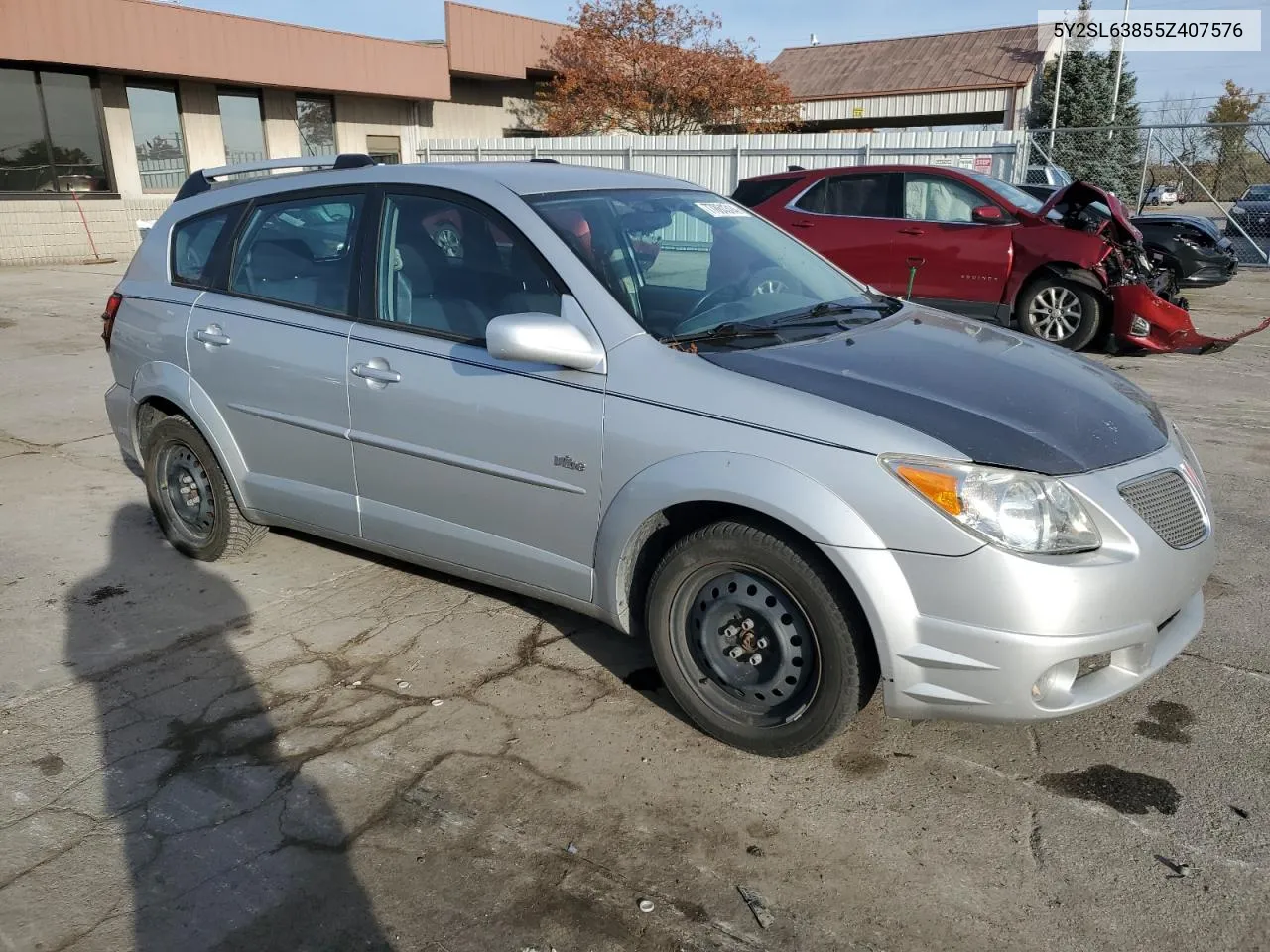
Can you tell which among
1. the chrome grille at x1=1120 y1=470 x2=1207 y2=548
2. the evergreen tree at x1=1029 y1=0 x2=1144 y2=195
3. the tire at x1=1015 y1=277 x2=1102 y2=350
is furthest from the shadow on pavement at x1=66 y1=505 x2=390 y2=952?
the evergreen tree at x1=1029 y1=0 x2=1144 y2=195

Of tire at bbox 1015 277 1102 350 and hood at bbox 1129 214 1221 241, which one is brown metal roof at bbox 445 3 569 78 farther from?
tire at bbox 1015 277 1102 350

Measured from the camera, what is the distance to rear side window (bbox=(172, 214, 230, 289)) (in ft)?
15.0

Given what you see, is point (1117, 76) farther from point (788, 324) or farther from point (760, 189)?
point (788, 324)

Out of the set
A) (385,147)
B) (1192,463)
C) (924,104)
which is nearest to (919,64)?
(924,104)

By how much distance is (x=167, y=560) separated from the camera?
4.95m

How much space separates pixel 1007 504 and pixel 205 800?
2.50 metres

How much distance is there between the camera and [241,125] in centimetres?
2184

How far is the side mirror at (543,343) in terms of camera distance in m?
3.20

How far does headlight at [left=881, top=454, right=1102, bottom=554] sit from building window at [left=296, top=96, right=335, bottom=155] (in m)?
22.6

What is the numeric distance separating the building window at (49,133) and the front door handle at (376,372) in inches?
737

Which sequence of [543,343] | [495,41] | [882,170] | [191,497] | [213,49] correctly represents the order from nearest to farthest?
[543,343]
[191,497]
[882,170]
[213,49]
[495,41]

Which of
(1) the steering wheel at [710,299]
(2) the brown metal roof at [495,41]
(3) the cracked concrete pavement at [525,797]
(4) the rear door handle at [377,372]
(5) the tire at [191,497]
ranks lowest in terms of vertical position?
(3) the cracked concrete pavement at [525,797]

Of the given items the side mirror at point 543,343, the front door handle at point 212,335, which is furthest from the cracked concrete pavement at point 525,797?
the side mirror at point 543,343

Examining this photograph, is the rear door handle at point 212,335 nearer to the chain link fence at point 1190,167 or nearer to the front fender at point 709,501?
the front fender at point 709,501
